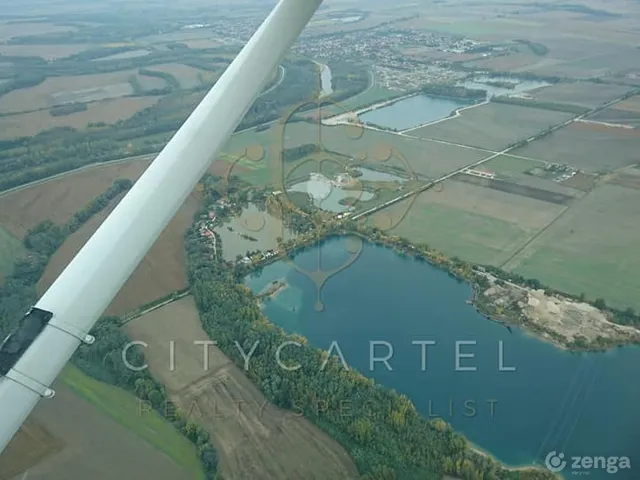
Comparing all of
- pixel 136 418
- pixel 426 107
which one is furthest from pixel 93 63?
pixel 136 418

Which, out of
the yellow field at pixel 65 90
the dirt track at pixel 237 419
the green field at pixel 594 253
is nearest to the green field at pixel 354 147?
the green field at pixel 594 253

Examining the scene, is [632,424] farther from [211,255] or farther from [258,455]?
[211,255]

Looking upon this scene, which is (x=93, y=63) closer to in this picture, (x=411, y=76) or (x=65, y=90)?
(x=65, y=90)

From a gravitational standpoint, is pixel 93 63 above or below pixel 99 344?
below

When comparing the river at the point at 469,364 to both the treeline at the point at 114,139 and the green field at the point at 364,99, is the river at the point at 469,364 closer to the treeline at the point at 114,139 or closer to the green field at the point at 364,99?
the treeline at the point at 114,139

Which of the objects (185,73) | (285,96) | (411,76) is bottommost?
(411,76)

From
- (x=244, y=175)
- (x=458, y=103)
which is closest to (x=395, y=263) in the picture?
(x=244, y=175)

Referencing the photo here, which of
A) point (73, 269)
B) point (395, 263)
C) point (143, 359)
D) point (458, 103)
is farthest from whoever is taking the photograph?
point (458, 103)
